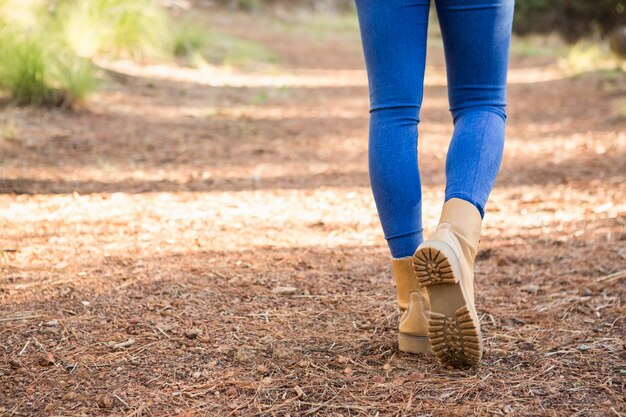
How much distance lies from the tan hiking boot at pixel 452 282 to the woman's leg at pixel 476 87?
0.23 ft

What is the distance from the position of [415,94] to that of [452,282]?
46 cm

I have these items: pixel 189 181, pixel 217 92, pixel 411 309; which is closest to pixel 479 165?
pixel 411 309

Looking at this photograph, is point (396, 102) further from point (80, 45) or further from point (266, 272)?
point (80, 45)

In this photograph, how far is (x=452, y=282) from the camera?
1629 mm

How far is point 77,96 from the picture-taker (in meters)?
5.25

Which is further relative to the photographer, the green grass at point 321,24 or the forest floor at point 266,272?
the green grass at point 321,24

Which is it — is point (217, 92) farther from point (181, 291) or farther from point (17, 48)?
point (181, 291)

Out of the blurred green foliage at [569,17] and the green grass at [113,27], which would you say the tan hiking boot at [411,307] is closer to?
the green grass at [113,27]

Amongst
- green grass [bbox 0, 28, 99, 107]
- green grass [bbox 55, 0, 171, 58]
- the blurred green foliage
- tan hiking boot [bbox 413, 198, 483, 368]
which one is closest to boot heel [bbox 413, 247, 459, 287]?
tan hiking boot [bbox 413, 198, 483, 368]

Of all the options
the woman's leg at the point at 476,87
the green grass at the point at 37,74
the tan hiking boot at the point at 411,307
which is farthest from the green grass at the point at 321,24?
the tan hiking boot at the point at 411,307

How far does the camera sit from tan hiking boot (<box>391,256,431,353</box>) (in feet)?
5.98

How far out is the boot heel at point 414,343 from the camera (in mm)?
1870

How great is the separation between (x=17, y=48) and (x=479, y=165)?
418 cm

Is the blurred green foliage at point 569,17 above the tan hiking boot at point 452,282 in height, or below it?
above
